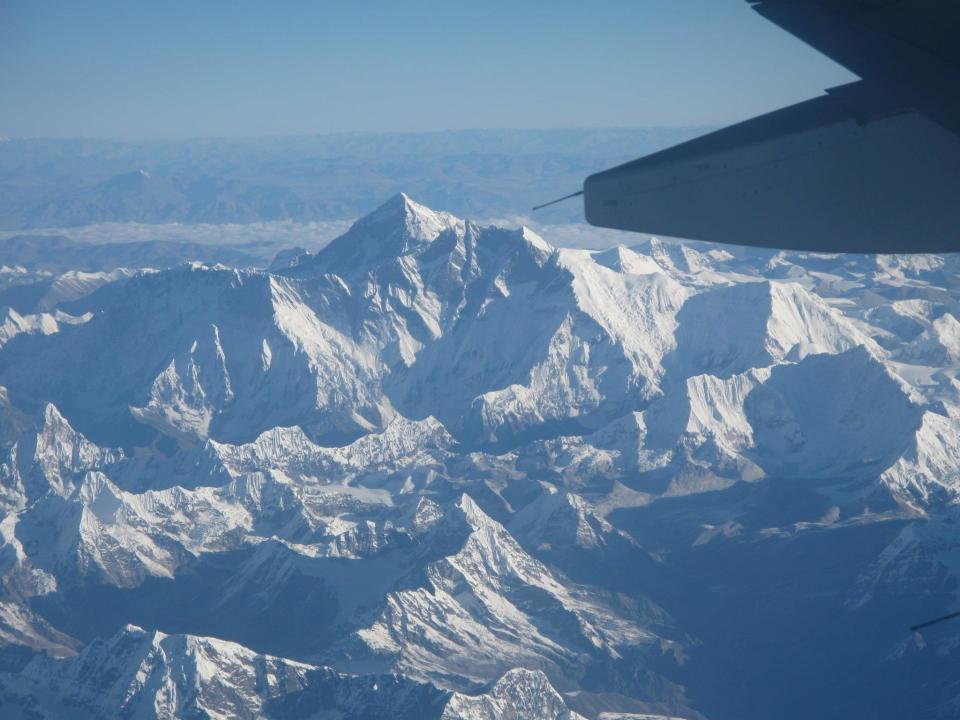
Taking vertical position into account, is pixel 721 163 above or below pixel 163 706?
above

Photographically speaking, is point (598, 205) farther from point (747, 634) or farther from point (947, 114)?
point (747, 634)

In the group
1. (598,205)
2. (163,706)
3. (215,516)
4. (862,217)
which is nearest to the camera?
(862,217)

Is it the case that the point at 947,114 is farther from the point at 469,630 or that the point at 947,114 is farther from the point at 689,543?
the point at 689,543

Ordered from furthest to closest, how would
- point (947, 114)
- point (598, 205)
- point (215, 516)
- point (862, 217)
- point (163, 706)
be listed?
point (215, 516), point (163, 706), point (598, 205), point (862, 217), point (947, 114)

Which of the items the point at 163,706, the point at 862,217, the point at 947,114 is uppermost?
the point at 947,114

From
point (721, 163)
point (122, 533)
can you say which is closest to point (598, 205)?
point (721, 163)

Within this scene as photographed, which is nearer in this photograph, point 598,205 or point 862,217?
point 862,217
